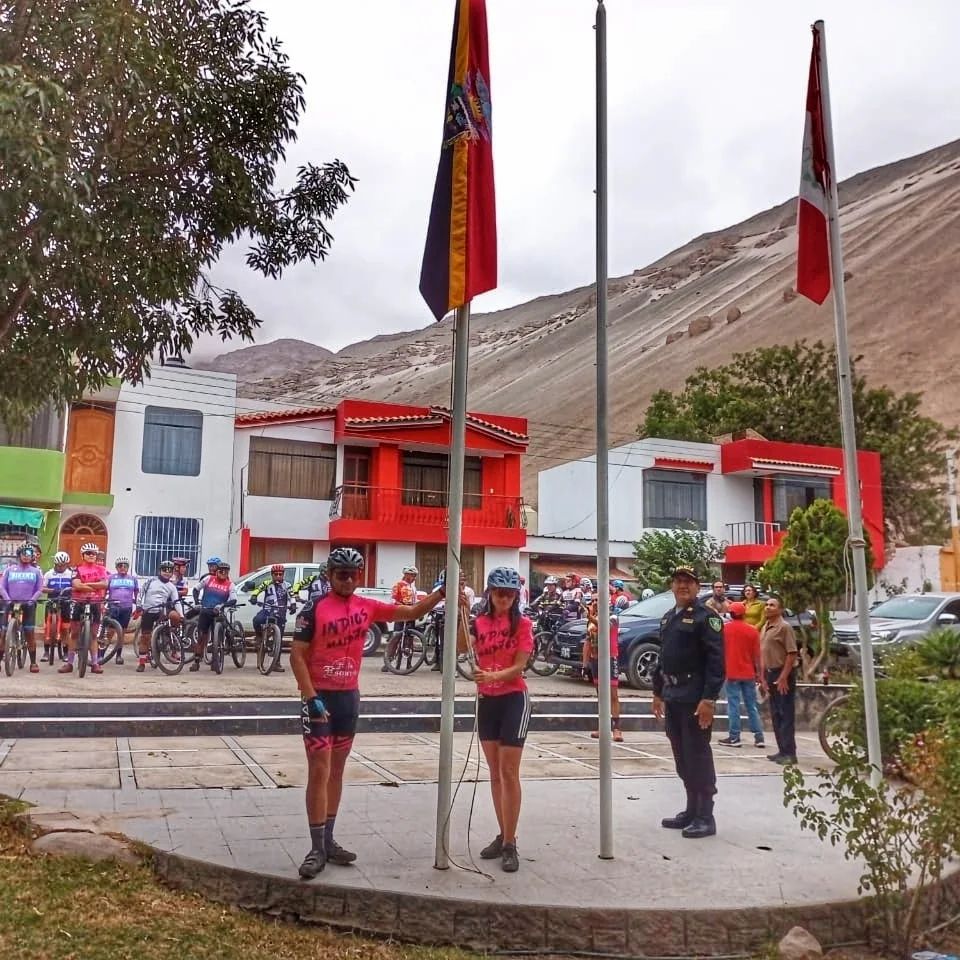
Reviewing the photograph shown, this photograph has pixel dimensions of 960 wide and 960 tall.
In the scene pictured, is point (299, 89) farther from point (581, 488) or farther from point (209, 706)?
point (581, 488)

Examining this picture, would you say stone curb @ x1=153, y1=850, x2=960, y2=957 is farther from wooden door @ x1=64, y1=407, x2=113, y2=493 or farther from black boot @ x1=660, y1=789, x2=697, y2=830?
wooden door @ x1=64, y1=407, x2=113, y2=493

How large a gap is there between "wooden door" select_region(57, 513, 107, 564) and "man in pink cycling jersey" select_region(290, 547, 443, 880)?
18883 millimetres

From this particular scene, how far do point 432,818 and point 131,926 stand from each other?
7.84 ft

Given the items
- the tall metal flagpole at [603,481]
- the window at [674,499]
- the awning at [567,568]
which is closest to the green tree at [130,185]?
the tall metal flagpole at [603,481]

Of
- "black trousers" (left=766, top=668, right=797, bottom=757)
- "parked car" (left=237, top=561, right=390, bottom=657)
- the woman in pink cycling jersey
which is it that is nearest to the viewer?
the woman in pink cycling jersey

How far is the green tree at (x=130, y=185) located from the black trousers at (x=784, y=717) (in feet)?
19.9

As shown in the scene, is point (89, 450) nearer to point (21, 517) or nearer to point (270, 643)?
point (21, 517)

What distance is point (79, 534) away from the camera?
22.3m

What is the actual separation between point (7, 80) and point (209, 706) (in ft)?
23.3

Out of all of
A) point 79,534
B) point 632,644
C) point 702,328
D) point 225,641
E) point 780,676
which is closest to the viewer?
point 780,676

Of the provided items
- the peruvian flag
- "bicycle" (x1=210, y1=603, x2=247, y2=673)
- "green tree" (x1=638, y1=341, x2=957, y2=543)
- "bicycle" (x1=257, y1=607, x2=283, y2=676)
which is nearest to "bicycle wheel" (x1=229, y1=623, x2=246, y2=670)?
"bicycle" (x1=210, y1=603, x2=247, y2=673)

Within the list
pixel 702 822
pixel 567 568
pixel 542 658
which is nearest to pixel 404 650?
pixel 542 658

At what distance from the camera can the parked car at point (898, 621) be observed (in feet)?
52.9

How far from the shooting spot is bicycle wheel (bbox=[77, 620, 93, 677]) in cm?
1227
